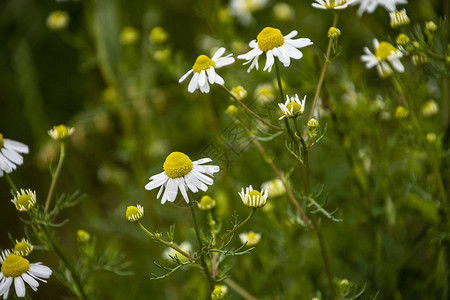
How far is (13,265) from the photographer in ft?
2.53

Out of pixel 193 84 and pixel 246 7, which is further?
pixel 246 7

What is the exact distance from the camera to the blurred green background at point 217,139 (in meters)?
1.12

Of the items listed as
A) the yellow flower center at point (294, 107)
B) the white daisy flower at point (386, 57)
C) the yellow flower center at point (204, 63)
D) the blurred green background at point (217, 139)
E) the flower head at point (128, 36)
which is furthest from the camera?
the flower head at point (128, 36)

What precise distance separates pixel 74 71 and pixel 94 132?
357 mm

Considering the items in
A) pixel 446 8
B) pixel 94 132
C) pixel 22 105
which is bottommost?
pixel 94 132

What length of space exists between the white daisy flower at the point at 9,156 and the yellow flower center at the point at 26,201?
8 cm

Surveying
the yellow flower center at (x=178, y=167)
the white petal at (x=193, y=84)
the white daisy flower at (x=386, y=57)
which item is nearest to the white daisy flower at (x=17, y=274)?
the yellow flower center at (x=178, y=167)

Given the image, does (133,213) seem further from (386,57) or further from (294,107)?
(386,57)

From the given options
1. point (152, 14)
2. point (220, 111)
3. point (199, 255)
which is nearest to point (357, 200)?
point (220, 111)

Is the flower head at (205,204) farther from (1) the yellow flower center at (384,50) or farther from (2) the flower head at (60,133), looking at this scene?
(1) the yellow flower center at (384,50)

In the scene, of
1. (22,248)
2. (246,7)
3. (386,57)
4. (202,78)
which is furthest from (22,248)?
(246,7)

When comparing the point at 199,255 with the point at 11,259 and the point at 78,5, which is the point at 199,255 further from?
the point at 78,5

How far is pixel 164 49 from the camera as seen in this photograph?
50.5 inches

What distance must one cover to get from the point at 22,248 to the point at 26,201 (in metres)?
0.09
